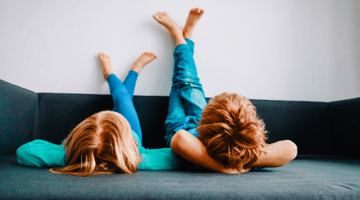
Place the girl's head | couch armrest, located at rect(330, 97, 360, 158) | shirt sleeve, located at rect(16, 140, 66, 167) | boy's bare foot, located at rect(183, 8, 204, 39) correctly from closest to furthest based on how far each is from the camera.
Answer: the girl's head → shirt sleeve, located at rect(16, 140, 66, 167) → couch armrest, located at rect(330, 97, 360, 158) → boy's bare foot, located at rect(183, 8, 204, 39)

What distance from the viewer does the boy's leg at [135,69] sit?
1338 mm

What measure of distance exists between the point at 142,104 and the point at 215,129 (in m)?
0.70

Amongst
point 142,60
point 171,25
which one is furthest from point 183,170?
point 171,25

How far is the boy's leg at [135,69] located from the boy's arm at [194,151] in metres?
0.66

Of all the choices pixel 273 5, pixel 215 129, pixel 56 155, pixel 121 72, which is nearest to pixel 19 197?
pixel 56 155

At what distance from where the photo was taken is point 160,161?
2.74ft

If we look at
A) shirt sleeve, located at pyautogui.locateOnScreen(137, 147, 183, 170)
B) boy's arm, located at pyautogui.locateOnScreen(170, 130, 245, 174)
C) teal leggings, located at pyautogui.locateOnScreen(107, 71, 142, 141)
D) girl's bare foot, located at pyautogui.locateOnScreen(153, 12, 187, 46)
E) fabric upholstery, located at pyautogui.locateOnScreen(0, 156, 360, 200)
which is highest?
girl's bare foot, located at pyautogui.locateOnScreen(153, 12, 187, 46)

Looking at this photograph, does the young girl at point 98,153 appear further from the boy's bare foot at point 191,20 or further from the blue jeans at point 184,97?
the boy's bare foot at point 191,20

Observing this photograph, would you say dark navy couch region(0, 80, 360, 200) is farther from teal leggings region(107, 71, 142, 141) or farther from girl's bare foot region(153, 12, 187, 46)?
girl's bare foot region(153, 12, 187, 46)

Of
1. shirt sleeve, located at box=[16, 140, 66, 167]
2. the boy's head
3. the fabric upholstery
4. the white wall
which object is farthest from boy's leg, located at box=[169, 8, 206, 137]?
shirt sleeve, located at box=[16, 140, 66, 167]

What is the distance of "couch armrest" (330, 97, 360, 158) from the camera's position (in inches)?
48.2

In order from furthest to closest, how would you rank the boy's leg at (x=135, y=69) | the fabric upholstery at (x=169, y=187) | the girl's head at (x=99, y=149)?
the boy's leg at (x=135, y=69), the girl's head at (x=99, y=149), the fabric upholstery at (x=169, y=187)

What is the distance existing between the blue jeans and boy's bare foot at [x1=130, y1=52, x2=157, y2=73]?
0.18 meters

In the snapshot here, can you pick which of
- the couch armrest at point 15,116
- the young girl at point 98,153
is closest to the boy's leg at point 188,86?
the young girl at point 98,153
